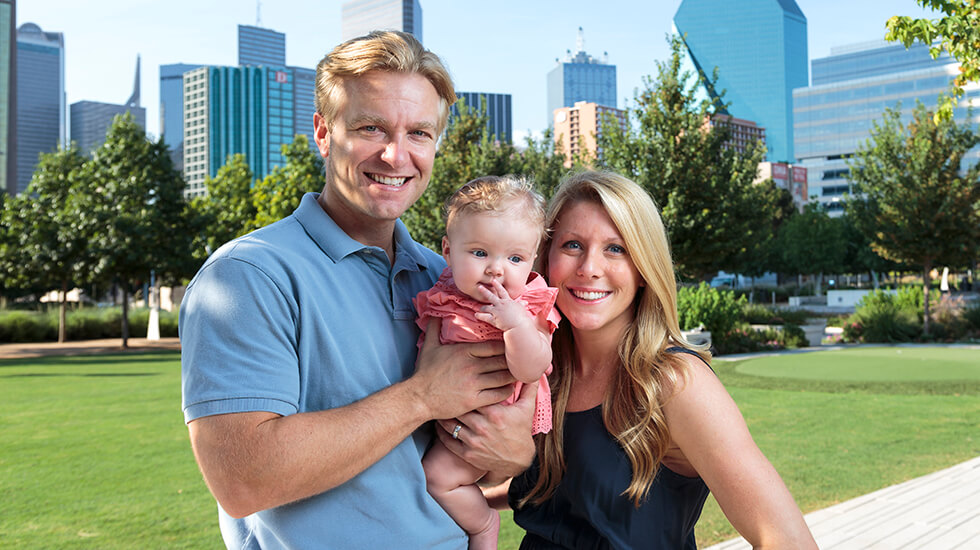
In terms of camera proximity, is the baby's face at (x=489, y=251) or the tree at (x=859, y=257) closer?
Answer: the baby's face at (x=489, y=251)

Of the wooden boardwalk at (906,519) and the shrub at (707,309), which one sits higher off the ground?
the shrub at (707,309)

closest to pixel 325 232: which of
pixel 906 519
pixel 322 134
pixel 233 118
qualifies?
pixel 322 134

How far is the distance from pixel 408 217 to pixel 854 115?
12249cm

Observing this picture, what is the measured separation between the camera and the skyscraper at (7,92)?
136 metres

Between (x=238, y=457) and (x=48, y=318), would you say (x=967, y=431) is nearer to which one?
(x=238, y=457)

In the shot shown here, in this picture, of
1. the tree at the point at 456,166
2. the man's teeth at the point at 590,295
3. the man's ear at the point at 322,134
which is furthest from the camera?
the tree at the point at 456,166

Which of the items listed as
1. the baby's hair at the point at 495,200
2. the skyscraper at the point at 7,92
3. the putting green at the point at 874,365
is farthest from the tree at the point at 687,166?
the skyscraper at the point at 7,92

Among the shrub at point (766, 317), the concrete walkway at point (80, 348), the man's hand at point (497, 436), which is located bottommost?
the concrete walkway at point (80, 348)

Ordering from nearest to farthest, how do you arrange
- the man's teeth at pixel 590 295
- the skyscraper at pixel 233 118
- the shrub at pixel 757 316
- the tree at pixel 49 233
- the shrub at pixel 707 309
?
the man's teeth at pixel 590 295 → the shrub at pixel 707 309 → the shrub at pixel 757 316 → the tree at pixel 49 233 → the skyscraper at pixel 233 118

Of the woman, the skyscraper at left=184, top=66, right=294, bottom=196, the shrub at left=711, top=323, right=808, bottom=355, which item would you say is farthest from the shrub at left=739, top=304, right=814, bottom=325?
the skyscraper at left=184, top=66, right=294, bottom=196

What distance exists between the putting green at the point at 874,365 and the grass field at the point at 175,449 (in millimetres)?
285

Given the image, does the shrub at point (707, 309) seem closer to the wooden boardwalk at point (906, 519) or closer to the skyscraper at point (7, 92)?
the wooden boardwalk at point (906, 519)

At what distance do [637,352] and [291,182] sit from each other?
28.3 metres

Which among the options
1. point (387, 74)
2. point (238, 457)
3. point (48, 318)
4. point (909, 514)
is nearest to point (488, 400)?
point (238, 457)
